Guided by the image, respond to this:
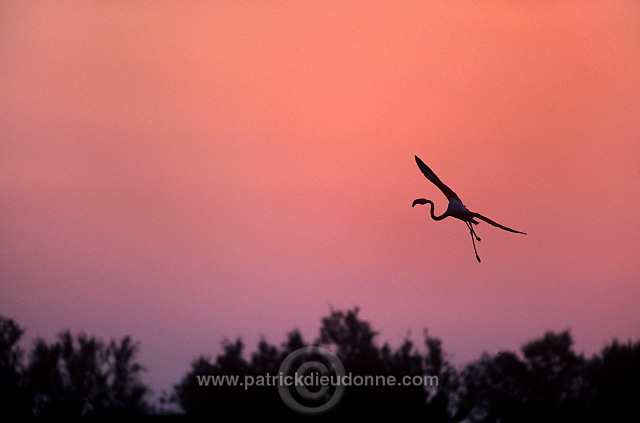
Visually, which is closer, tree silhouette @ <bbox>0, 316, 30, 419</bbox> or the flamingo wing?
the flamingo wing

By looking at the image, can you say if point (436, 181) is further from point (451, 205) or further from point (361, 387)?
point (361, 387)

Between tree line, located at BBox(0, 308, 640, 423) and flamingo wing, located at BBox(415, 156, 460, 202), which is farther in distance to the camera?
tree line, located at BBox(0, 308, 640, 423)

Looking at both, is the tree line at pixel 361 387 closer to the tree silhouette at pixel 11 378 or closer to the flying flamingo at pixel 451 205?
the tree silhouette at pixel 11 378

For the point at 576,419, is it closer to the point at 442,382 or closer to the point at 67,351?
the point at 442,382

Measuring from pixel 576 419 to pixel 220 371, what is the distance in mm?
16591

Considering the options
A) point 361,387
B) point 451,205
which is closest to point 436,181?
point 451,205

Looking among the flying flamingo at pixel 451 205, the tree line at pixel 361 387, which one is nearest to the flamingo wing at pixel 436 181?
the flying flamingo at pixel 451 205

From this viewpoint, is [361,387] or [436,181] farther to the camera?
[361,387]

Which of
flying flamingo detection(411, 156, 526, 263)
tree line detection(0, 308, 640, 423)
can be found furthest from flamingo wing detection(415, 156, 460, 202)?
tree line detection(0, 308, 640, 423)

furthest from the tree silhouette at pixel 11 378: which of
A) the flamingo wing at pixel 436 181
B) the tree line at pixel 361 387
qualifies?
the flamingo wing at pixel 436 181

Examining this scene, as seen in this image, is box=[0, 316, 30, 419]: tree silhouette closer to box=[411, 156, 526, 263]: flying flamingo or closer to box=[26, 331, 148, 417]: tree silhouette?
box=[26, 331, 148, 417]: tree silhouette

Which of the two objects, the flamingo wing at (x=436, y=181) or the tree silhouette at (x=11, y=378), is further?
the tree silhouette at (x=11, y=378)

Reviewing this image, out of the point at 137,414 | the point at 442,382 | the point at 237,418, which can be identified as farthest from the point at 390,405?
the point at 137,414

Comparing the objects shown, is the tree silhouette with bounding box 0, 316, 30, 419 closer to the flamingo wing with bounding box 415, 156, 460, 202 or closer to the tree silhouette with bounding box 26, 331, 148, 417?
the tree silhouette with bounding box 26, 331, 148, 417
